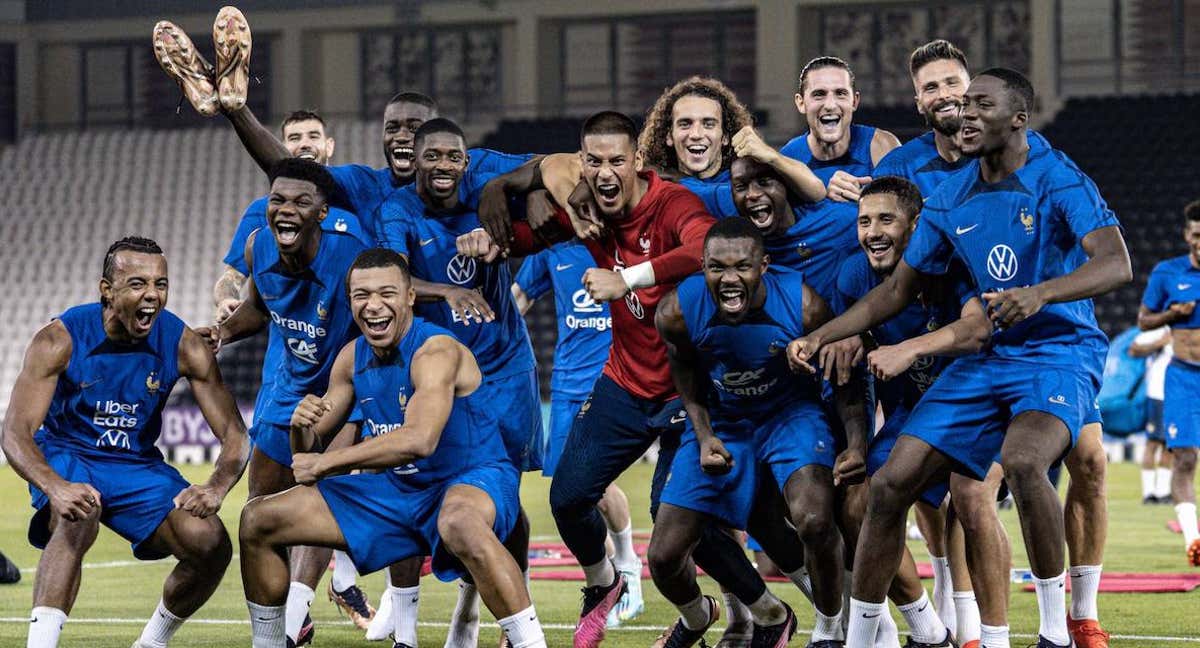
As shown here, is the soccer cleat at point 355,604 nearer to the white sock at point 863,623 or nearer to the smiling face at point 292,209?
the smiling face at point 292,209

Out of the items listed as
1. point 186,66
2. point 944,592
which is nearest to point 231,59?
point 186,66

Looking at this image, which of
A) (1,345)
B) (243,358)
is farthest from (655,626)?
(1,345)

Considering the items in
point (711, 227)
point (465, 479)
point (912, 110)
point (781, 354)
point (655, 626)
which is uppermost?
point (912, 110)

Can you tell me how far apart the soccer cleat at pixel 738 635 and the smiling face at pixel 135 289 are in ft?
9.51

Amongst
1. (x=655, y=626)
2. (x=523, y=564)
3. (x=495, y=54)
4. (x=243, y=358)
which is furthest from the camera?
(x=495, y=54)

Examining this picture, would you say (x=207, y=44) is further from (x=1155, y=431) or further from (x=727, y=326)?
(x=727, y=326)

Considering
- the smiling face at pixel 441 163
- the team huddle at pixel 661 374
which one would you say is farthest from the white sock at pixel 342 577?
the smiling face at pixel 441 163

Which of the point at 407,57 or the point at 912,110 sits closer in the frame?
the point at 912,110

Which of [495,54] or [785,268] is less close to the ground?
[495,54]

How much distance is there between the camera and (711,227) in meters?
6.88

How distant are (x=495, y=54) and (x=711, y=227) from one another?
87.5ft

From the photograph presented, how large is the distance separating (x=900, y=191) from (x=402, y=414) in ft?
7.16

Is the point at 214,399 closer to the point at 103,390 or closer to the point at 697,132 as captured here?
the point at 103,390

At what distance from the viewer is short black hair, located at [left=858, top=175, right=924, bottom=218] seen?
6895mm
